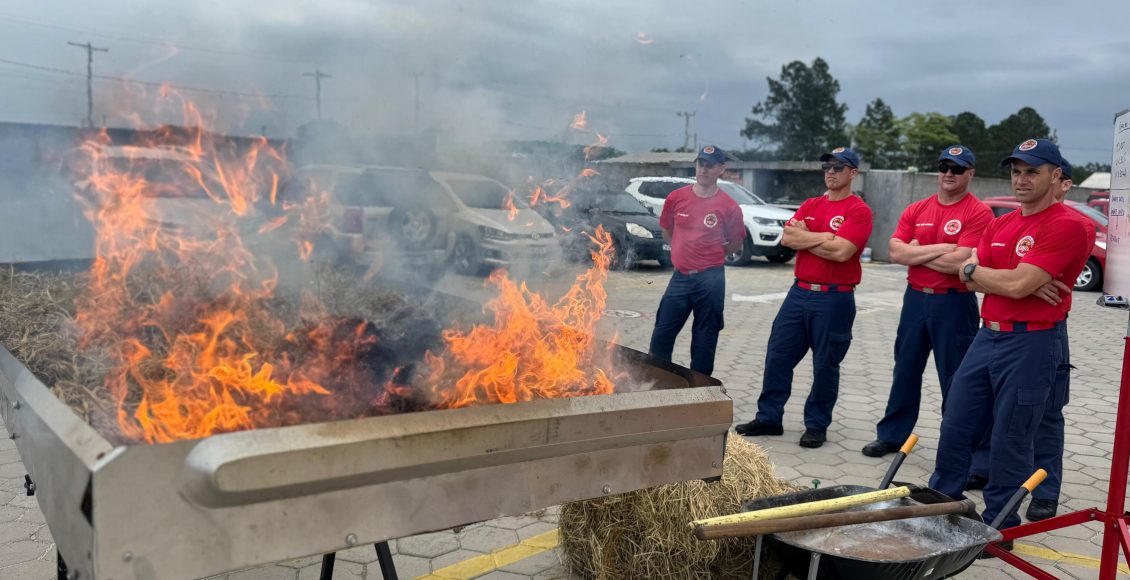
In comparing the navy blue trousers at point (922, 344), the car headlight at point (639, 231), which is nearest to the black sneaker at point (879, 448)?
the navy blue trousers at point (922, 344)

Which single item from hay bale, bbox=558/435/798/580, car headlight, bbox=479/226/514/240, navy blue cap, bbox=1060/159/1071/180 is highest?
navy blue cap, bbox=1060/159/1071/180

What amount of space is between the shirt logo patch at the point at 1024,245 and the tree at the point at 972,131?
5189cm

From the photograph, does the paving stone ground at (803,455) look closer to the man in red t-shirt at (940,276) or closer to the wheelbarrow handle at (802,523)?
the man in red t-shirt at (940,276)

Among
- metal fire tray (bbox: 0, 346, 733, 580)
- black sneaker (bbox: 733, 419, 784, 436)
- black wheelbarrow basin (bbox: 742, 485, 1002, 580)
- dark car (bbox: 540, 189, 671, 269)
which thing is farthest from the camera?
dark car (bbox: 540, 189, 671, 269)

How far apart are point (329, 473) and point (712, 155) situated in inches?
169

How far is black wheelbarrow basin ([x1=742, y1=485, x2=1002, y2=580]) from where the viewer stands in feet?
7.96

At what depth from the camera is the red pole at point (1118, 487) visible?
2955 mm

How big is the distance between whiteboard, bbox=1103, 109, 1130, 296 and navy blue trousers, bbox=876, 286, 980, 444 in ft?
4.36

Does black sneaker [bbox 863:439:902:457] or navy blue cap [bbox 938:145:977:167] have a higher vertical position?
navy blue cap [bbox 938:145:977:167]

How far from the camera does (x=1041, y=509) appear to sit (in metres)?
4.01

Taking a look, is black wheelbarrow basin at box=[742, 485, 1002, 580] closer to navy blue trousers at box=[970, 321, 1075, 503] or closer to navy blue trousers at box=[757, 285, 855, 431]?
navy blue trousers at box=[970, 321, 1075, 503]

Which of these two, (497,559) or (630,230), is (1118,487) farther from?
(630,230)

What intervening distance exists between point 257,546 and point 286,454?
0.73 feet

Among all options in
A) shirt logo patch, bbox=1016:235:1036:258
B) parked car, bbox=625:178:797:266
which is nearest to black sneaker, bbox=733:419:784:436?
shirt logo patch, bbox=1016:235:1036:258
